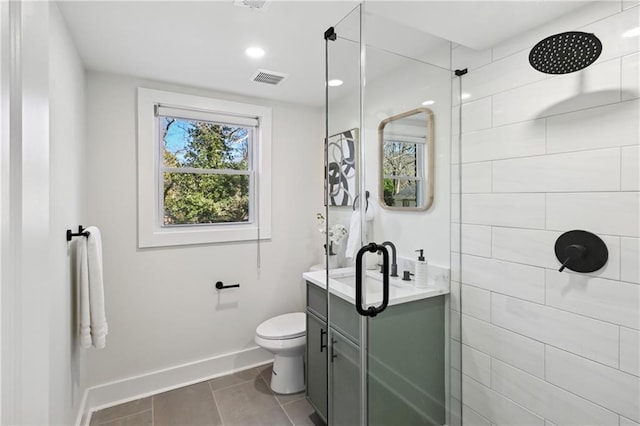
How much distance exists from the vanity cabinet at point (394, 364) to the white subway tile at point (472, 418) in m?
0.11

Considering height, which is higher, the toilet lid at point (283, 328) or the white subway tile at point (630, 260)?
the white subway tile at point (630, 260)

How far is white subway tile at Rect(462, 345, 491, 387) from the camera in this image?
1583 millimetres

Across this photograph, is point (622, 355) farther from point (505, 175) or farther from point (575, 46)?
point (575, 46)

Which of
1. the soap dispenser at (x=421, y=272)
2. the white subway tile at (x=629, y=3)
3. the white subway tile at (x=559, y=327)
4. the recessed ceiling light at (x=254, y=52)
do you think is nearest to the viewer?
the white subway tile at (x=629, y=3)

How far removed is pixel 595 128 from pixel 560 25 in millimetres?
463

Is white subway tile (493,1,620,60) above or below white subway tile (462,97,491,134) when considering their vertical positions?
above

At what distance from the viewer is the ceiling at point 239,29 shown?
1309 mm

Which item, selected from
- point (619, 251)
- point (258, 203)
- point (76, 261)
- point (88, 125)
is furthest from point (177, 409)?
point (619, 251)

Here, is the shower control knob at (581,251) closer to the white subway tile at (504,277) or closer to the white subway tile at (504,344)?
the white subway tile at (504,277)

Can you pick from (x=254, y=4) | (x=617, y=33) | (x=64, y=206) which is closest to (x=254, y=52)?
(x=254, y=4)

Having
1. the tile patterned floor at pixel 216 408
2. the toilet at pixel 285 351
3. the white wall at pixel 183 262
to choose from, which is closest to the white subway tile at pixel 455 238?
the toilet at pixel 285 351

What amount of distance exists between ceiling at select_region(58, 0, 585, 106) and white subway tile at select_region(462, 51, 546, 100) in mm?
108

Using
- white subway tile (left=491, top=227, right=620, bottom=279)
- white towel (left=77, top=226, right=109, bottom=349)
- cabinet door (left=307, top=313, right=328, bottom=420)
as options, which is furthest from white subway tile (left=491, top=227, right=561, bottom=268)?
white towel (left=77, top=226, right=109, bottom=349)

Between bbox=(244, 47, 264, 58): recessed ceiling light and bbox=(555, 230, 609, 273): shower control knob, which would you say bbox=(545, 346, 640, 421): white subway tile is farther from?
bbox=(244, 47, 264, 58): recessed ceiling light
